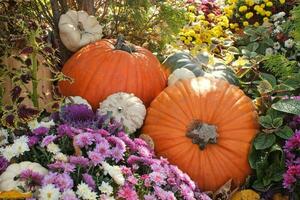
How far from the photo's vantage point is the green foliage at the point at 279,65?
3043 millimetres

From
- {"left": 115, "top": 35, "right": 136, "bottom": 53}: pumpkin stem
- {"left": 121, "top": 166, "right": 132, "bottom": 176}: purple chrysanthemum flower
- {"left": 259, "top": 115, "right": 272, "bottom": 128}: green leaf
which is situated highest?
{"left": 115, "top": 35, "right": 136, "bottom": 53}: pumpkin stem

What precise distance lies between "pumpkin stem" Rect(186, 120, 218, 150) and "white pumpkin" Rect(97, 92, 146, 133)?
10.1 inches

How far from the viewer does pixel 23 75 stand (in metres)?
2.38

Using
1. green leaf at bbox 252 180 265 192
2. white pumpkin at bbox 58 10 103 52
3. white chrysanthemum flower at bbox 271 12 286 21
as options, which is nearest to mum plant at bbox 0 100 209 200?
green leaf at bbox 252 180 265 192

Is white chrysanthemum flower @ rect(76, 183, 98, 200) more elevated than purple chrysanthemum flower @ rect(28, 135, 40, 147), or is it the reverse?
purple chrysanthemum flower @ rect(28, 135, 40, 147)

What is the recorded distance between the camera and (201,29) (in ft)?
13.4

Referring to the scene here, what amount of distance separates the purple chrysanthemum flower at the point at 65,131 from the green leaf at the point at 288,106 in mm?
1019

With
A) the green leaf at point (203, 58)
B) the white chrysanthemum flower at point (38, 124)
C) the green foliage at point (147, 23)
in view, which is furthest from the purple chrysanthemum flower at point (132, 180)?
the green foliage at point (147, 23)

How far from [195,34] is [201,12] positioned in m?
0.49

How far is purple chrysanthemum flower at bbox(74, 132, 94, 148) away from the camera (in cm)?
211

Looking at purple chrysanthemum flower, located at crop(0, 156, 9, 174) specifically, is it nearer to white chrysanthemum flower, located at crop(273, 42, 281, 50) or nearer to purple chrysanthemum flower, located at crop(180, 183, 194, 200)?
purple chrysanthemum flower, located at crop(180, 183, 194, 200)

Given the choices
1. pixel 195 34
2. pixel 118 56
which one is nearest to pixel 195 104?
pixel 118 56

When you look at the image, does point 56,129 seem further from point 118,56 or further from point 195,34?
point 195,34

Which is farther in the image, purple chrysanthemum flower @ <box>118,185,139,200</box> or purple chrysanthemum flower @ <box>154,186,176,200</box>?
purple chrysanthemum flower @ <box>154,186,176,200</box>
